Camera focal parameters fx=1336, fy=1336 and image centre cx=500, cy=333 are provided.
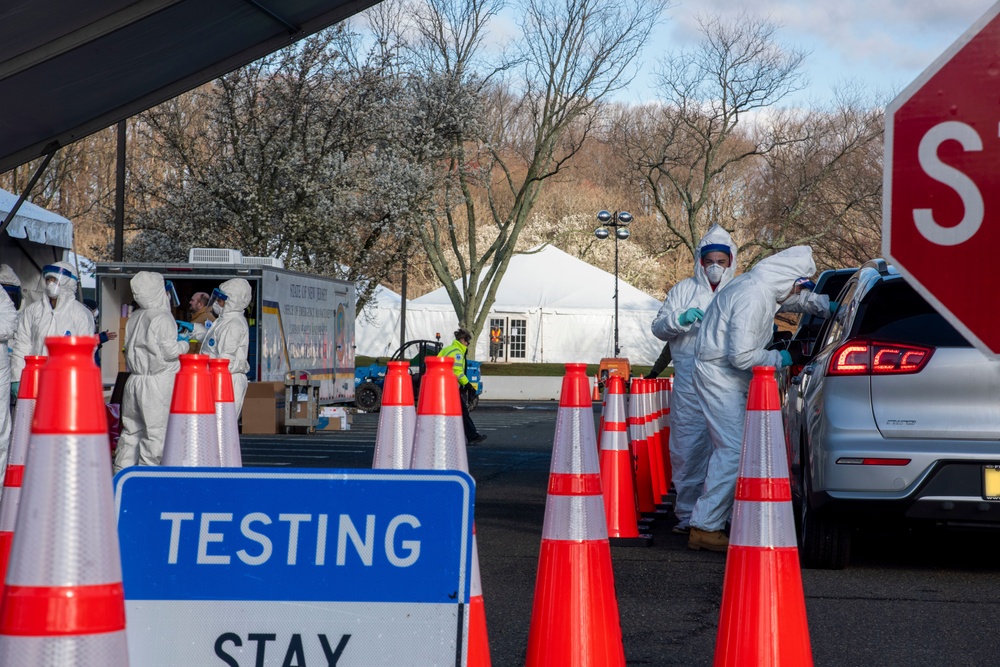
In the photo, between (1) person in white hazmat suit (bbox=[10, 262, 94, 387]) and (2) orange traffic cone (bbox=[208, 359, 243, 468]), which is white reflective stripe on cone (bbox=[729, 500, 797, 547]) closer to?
(2) orange traffic cone (bbox=[208, 359, 243, 468])

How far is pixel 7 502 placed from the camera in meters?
5.61

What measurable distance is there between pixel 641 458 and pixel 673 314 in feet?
3.76

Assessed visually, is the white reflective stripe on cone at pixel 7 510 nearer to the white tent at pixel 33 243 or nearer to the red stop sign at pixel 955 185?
the red stop sign at pixel 955 185

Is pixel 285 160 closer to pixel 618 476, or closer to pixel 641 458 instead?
pixel 641 458

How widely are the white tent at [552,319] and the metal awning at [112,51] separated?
130ft

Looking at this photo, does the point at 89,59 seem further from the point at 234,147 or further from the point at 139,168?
the point at 139,168

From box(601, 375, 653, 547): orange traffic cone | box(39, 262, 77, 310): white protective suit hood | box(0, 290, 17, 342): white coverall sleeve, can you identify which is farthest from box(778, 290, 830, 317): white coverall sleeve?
box(39, 262, 77, 310): white protective suit hood

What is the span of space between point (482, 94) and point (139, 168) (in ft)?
31.8

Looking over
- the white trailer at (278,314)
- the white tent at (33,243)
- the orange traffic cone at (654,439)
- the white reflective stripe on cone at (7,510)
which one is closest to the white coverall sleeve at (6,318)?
the orange traffic cone at (654,439)

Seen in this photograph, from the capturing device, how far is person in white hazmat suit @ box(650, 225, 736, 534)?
9102 millimetres

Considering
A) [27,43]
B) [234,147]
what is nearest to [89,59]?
[27,43]

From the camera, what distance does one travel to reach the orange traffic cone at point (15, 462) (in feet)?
18.2

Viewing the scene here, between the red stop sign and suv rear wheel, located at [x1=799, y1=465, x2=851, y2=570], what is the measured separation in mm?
4433

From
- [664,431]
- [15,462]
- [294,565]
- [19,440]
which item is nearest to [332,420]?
[664,431]
